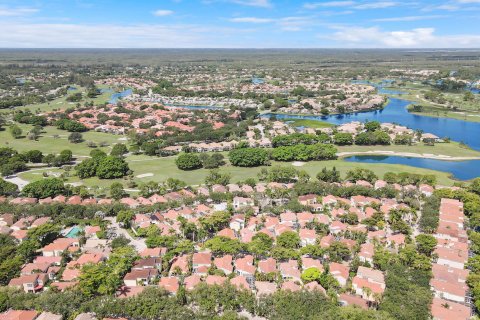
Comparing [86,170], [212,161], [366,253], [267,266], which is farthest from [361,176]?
[86,170]

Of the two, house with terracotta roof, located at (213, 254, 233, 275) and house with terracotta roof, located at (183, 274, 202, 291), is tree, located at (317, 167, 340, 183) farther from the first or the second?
house with terracotta roof, located at (183, 274, 202, 291)

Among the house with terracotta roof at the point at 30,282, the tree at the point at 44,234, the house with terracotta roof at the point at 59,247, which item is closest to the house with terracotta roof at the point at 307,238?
the house with terracotta roof at the point at 59,247

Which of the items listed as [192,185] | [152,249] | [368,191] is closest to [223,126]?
[192,185]

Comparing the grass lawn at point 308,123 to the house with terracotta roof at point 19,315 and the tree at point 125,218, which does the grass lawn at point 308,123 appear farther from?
the house with terracotta roof at point 19,315

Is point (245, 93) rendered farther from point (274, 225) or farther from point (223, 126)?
point (274, 225)

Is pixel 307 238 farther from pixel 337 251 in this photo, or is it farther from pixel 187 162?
pixel 187 162

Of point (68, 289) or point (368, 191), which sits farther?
point (368, 191)
